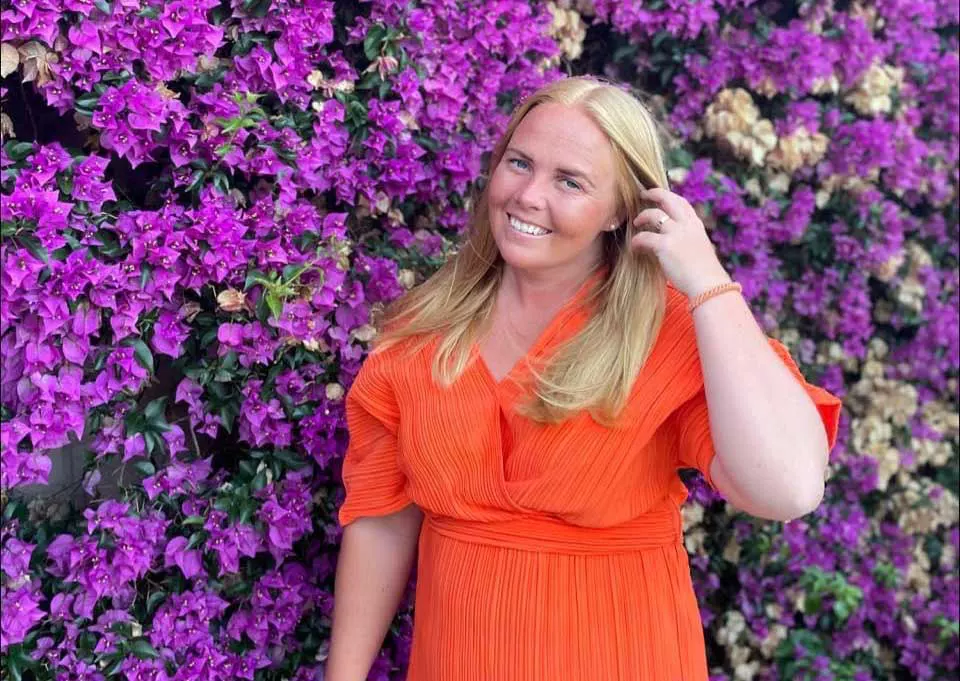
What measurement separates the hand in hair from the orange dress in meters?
0.14

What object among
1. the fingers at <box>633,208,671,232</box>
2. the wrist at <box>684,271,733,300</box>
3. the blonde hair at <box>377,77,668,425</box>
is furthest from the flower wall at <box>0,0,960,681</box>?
the wrist at <box>684,271,733,300</box>

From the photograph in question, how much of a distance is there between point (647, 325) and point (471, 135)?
925mm

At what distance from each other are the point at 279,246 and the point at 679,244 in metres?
0.83

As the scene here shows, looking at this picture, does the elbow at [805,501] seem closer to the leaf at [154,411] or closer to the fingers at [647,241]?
the fingers at [647,241]

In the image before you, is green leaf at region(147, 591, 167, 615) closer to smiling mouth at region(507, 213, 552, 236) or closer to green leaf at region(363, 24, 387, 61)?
smiling mouth at region(507, 213, 552, 236)

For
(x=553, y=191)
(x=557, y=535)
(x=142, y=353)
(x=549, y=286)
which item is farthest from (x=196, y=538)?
(x=553, y=191)

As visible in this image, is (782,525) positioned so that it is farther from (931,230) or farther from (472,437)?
(472,437)

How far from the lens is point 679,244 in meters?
1.66

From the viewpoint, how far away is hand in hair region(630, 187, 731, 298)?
1.63 m

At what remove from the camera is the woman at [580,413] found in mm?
1628

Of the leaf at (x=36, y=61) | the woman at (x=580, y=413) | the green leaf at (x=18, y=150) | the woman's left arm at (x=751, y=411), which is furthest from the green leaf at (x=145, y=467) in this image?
the woman's left arm at (x=751, y=411)

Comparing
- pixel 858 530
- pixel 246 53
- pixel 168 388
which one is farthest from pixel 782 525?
pixel 246 53

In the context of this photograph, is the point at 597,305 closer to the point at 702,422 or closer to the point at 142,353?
the point at 702,422

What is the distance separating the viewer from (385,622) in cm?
203
